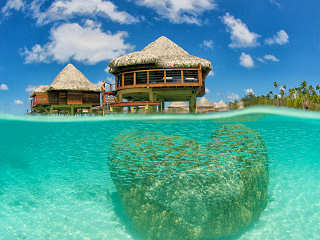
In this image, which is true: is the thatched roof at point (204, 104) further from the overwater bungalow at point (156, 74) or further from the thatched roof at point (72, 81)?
the overwater bungalow at point (156, 74)

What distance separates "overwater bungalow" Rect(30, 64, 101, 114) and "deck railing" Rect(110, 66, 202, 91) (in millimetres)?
7910

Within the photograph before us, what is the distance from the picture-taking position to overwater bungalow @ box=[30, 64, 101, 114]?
1006 inches

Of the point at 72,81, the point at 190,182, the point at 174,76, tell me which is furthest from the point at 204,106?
the point at 190,182

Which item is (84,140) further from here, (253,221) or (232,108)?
(253,221)

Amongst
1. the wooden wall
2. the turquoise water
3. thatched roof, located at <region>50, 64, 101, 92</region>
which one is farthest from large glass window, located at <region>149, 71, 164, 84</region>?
the wooden wall

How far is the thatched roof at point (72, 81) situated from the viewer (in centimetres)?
2532

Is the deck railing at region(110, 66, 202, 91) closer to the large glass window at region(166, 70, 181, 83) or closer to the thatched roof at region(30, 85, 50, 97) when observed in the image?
the large glass window at region(166, 70, 181, 83)

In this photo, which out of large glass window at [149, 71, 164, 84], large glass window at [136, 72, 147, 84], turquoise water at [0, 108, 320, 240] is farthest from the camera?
large glass window at [136, 72, 147, 84]

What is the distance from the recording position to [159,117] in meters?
12.7

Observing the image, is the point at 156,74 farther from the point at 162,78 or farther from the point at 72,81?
the point at 72,81

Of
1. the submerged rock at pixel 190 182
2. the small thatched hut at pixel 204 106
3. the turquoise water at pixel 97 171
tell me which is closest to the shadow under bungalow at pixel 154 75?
the turquoise water at pixel 97 171

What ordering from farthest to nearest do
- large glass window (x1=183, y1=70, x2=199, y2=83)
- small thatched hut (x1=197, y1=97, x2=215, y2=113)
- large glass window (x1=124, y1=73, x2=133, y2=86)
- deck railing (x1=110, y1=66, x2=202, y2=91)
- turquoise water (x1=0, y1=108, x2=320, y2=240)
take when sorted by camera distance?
small thatched hut (x1=197, y1=97, x2=215, y2=113) < large glass window (x1=124, y1=73, x2=133, y2=86) < large glass window (x1=183, y1=70, x2=199, y2=83) < deck railing (x1=110, y1=66, x2=202, y2=91) < turquoise water (x1=0, y1=108, x2=320, y2=240)

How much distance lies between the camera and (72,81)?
1034 inches

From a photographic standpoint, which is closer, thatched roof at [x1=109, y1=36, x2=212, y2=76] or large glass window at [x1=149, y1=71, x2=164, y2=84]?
large glass window at [x1=149, y1=71, x2=164, y2=84]
